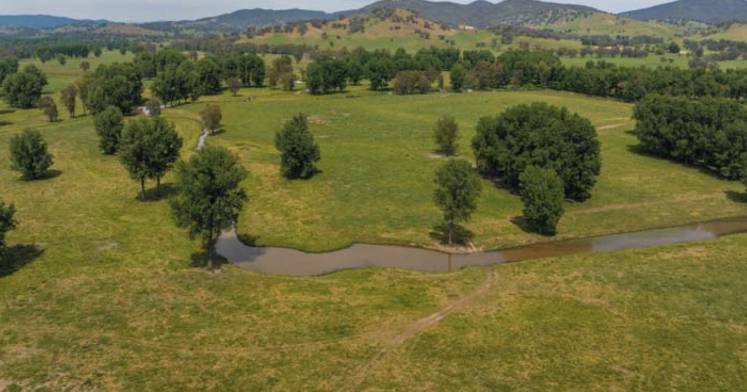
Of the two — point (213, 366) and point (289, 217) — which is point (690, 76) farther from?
point (213, 366)

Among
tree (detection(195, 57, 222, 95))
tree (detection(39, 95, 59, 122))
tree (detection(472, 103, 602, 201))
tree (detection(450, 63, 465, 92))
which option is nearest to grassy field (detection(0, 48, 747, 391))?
tree (detection(472, 103, 602, 201))

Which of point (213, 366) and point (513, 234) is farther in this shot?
point (513, 234)

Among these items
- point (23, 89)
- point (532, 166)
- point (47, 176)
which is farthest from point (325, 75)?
point (532, 166)

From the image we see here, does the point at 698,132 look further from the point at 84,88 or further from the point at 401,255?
the point at 84,88

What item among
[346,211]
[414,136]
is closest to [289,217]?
[346,211]

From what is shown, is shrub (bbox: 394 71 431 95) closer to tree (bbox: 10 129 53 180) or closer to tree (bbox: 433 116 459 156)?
tree (bbox: 433 116 459 156)
